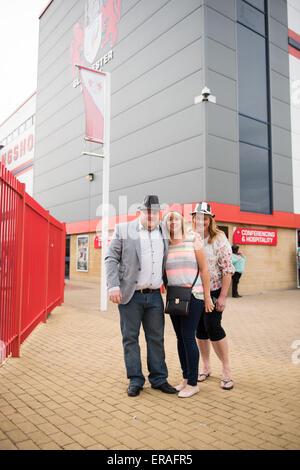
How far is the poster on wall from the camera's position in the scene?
18516mm

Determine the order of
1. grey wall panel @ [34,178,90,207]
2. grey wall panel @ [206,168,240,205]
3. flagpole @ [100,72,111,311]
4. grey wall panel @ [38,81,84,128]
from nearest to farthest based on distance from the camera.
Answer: flagpole @ [100,72,111,311] < grey wall panel @ [206,168,240,205] < grey wall panel @ [34,178,90,207] < grey wall panel @ [38,81,84,128]

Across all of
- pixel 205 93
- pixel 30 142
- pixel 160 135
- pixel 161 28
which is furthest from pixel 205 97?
pixel 30 142

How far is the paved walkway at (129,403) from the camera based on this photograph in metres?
2.51

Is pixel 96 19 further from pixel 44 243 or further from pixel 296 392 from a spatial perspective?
pixel 296 392

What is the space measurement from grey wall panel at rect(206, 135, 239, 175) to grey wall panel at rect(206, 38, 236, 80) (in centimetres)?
244

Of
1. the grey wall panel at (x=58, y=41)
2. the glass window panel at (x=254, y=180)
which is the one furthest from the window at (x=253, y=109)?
the grey wall panel at (x=58, y=41)

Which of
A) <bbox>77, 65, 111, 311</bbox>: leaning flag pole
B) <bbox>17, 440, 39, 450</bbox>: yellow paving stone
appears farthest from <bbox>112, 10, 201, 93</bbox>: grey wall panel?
<bbox>17, 440, 39, 450</bbox>: yellow paving stone

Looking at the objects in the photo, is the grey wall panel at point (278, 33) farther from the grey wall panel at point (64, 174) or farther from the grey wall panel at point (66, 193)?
the grey wall panel at point (66, 193)

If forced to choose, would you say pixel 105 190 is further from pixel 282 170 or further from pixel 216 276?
pixel 282 170

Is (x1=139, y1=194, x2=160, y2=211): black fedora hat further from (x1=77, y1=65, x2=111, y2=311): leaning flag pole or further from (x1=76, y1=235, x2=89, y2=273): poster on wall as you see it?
(x1=76, y1=235, x2=89, y2=273): poster on wall

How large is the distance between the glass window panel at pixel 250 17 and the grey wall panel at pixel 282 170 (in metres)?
5.01

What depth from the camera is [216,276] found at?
3.69m

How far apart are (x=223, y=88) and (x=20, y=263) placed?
10.2 metres

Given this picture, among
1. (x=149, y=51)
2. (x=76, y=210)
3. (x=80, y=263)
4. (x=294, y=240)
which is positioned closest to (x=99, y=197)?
(x=76, y=210)
